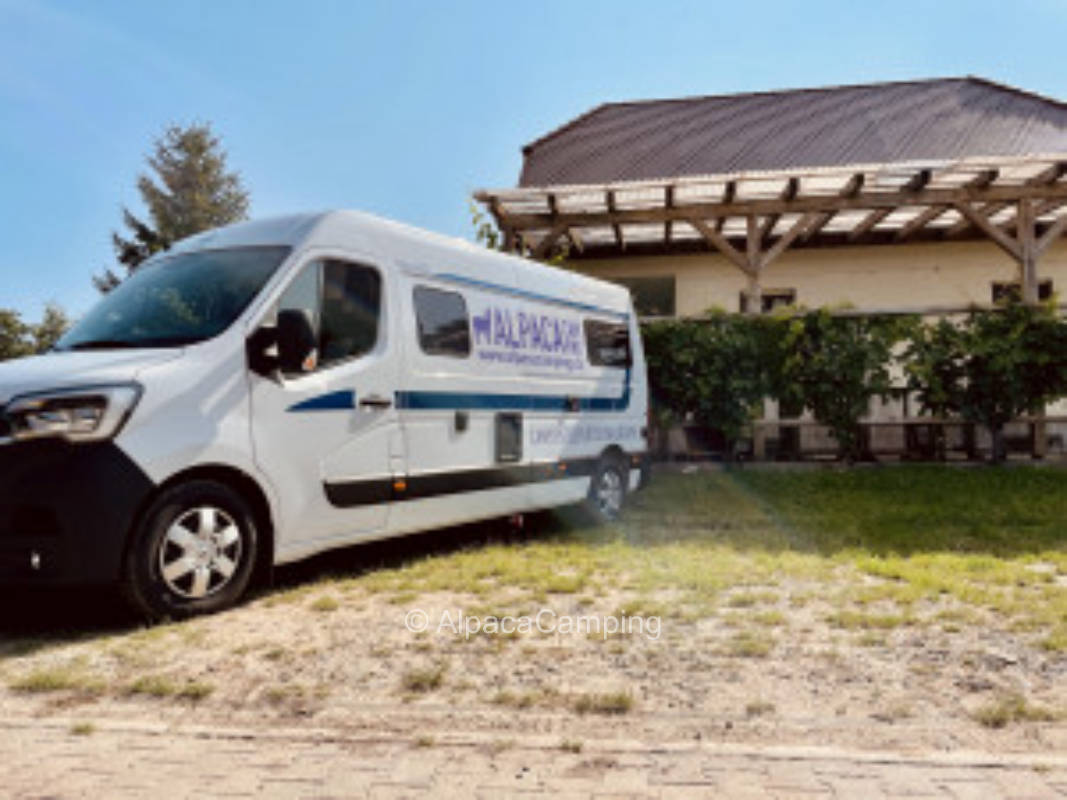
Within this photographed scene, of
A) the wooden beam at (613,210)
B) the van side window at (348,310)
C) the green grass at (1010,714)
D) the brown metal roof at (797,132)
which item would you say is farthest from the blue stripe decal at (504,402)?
the brown metal roof at (797,132)

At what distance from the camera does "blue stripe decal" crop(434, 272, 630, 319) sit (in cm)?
614

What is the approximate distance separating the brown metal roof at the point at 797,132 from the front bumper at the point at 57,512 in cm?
1159

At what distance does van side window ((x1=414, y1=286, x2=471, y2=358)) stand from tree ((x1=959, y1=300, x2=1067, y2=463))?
22.8 ft

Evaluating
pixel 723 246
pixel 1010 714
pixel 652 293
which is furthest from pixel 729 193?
pixel 1010 714

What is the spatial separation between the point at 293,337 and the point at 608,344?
407 cm

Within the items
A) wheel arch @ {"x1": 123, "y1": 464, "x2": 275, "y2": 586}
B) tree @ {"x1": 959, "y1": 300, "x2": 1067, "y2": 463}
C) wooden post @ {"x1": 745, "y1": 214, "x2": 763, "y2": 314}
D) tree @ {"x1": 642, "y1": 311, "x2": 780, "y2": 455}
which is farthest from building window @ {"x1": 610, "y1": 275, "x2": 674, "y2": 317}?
wheel arch @ {"x1": 123, "y1": 464, "x2": 275, "y2": 586}

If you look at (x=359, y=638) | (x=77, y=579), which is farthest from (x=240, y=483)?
(x=359, y=638)

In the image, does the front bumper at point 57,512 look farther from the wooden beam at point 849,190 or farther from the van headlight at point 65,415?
the wooden beam at point 849,190

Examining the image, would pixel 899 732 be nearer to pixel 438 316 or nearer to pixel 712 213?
pixel 438 316

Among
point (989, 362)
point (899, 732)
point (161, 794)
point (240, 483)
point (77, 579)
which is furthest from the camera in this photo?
point (989, 362)

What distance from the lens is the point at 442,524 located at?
5906 mm

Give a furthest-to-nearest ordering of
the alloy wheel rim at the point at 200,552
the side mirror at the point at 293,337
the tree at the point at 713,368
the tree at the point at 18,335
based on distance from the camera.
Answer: the tree at the point at 18,335 < the tree at the point at 713,368 < the side mirror at the point at 293,337 < the alloy wheel rim at the point at 200,552

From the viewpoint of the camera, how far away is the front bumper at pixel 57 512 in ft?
13.0

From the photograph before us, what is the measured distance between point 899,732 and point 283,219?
14.7 feet
